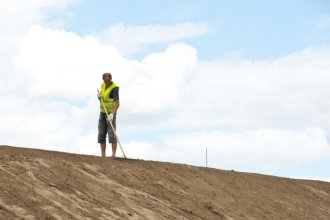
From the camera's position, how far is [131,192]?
11.2m

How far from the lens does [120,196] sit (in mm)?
10727

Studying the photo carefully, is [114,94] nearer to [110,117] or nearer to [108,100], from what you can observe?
[108,100]

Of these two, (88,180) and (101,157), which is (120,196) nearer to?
(88,180)

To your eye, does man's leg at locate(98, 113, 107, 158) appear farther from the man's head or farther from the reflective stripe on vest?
the man's head

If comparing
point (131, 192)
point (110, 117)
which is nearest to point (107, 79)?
point (110, 117)

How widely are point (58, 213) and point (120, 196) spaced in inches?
70.9

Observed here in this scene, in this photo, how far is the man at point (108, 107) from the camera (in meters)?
13.5

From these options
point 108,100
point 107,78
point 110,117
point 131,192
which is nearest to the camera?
point 131,192

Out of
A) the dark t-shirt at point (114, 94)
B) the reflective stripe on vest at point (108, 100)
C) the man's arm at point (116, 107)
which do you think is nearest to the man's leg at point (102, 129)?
the reflective stripe on vest at point (108, 100)

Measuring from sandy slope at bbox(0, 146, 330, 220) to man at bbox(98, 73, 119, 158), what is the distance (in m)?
0.68

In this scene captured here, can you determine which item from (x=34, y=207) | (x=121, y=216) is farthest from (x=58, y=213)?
(x=121, y=216)

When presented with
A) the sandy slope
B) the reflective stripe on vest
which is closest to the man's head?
the reflective stripe on vest

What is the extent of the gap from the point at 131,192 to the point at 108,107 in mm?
2890

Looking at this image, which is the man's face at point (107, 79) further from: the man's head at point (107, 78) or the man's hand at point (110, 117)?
the man's hand at point (110, 117)
